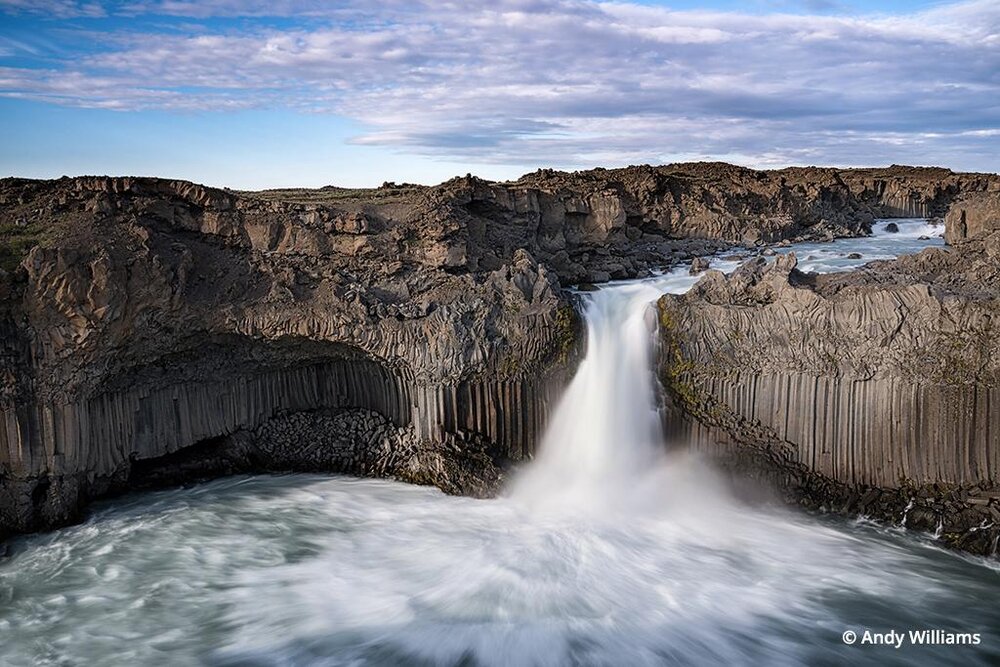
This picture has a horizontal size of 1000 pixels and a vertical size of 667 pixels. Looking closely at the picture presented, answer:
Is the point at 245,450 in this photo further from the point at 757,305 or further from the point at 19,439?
the point at 757,305

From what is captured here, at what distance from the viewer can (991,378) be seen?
408 inches

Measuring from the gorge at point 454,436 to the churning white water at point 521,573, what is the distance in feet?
0.14

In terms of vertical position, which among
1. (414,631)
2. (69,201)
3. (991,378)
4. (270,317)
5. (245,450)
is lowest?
(414,631)

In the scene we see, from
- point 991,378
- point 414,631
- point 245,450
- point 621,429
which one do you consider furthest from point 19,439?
→ point 991,378

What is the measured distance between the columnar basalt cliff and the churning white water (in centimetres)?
63

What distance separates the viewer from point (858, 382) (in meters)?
10.9

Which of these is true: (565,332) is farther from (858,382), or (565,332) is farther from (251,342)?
(251,342)

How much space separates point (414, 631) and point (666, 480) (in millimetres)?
4741

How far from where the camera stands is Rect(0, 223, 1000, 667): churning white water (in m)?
8.14

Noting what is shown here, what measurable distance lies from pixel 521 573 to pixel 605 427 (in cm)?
325

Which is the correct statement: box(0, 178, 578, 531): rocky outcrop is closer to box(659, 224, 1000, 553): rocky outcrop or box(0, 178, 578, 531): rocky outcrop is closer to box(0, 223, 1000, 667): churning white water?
box(0, 223, 1000, 667): churning white water

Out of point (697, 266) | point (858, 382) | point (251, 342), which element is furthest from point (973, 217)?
point (251, 342)

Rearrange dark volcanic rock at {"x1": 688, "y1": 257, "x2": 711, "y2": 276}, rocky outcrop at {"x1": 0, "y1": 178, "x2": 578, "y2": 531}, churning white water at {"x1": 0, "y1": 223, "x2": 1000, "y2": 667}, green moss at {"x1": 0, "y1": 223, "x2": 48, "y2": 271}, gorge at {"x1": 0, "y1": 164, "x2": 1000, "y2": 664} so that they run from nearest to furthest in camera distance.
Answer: churning white water at {"x1": 0, "y1": 223, "x2": 1000, "y2": 667} → gorge at {"x1": 0, "y1": 164, "x2": 1000, "y2": 664} → rocky outcrop at {"x1": 0, "y1": 178, "x2": 578, "y2": 531} → green moss at {"x1": 0, "y1": 223, "x2": 48, "y2": 271} → dark volcanic rock at {"x1": 688, "y1": 257, "x2": 711, "y2": 276}

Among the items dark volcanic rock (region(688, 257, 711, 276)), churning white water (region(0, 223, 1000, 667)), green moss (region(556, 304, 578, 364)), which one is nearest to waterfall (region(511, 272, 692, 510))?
churning white water (region(0, 223, 1000, 667))
